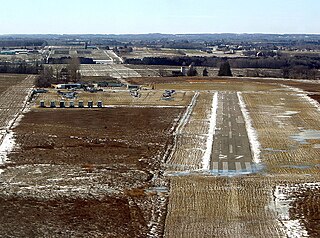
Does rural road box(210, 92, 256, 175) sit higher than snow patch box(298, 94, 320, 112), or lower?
higher

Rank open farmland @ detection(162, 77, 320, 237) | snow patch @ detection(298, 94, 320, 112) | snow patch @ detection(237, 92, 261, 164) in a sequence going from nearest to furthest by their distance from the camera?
open farmland @ detection(162, 77, 320, 237) → snow patch @ detection(237, 92, 261, 164) → snow patch @ detection(298, 94, 320, 112)

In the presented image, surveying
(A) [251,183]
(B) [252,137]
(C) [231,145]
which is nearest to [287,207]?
(A) [251,183]

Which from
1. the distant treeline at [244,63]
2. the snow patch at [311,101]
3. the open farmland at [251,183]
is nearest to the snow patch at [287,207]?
the open farmland at [251,183]

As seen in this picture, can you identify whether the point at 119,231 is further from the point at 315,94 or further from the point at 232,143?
the point at 315,94

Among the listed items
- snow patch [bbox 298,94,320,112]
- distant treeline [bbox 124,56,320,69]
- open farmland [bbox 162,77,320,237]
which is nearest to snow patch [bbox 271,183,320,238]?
open farmland [bbox 162,77,320,237]

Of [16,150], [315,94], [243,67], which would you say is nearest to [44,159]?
[16,150]

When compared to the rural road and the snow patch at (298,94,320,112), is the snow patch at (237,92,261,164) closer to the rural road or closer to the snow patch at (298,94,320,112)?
the rural road

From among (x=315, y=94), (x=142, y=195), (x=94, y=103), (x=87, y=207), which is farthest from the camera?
(x=315, y=94)

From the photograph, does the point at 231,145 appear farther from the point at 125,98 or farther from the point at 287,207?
the point at 125,98
